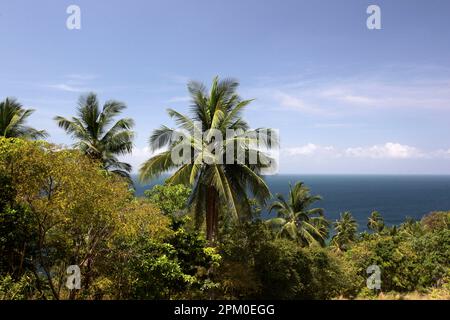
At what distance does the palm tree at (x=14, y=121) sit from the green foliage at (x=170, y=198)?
32.1ft

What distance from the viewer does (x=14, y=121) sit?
18109mm

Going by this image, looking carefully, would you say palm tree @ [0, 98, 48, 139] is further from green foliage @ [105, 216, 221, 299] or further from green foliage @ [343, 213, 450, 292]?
green foliage @ [343, 213, 450, 292]

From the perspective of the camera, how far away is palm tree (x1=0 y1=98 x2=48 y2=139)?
1805 cm

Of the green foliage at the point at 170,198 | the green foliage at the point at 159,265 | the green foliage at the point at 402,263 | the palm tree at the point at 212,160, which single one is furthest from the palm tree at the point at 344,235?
the green foliage at the point at 159,265

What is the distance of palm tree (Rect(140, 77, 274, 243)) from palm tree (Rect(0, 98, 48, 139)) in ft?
30.0

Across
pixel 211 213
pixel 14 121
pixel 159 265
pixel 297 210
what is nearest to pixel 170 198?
pixel 211 213

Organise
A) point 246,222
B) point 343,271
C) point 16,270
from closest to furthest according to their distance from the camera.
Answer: point 16,270 → point 246,222 → point 343,271

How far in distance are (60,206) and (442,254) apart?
2524 cm

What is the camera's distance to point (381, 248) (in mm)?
21141

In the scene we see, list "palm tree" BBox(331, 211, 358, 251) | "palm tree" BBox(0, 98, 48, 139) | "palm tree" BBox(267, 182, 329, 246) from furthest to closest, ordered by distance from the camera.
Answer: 1. "palm tree" BBox(331, 211, 358, 251)
2. "palm tree" BBox(267, 182, 329, 246)
3. "palm tree" BBox(0, 98, 48, 139)

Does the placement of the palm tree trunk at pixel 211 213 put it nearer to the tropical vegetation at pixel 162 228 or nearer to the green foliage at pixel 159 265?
Answer: the tropical vegetation at pixel 162 228

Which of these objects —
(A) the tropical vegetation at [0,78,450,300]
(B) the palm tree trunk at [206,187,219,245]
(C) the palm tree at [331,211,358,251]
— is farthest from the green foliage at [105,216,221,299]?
(C) the palm tree at [331,211,358,251]
